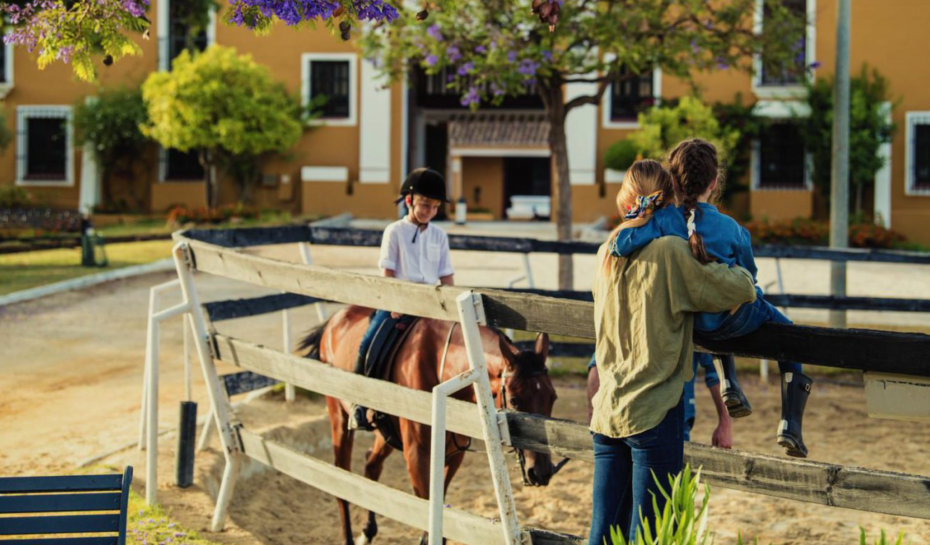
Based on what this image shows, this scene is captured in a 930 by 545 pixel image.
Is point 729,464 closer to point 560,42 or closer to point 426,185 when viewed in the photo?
point 426,185

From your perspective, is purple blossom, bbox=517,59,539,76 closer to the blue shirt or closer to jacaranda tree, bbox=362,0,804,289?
jacaranda tree, bbox=362,0,804,289

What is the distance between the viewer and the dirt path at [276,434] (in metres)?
5.91

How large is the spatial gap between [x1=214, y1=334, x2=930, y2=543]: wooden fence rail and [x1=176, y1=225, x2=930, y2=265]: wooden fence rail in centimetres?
271

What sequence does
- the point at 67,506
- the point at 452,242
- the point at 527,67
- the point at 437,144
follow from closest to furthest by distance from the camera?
the point at 67,506, the point at 452,242, the point at 527,67, the point at 437,144

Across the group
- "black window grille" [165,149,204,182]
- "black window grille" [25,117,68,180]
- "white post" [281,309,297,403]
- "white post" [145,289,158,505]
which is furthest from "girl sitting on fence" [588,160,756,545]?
"black window grille" [25,117,68,180]

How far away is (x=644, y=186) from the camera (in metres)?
3.38

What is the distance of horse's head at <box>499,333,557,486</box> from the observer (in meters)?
4.34

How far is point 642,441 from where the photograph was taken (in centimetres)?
335

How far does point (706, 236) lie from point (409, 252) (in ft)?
8.01

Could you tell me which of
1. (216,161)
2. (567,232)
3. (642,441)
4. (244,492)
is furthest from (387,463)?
(216,161)

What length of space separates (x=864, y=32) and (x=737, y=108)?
12.2ft

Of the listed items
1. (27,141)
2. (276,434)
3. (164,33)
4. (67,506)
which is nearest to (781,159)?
(164,33)

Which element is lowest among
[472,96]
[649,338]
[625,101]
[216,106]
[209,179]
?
[649,338]

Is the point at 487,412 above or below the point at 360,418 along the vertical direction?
above
